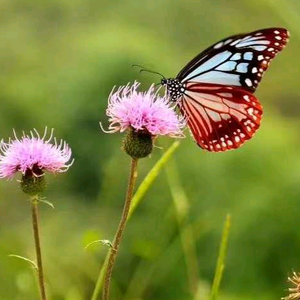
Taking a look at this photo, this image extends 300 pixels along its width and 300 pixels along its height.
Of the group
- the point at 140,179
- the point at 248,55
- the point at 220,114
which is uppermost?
the point at 140,179

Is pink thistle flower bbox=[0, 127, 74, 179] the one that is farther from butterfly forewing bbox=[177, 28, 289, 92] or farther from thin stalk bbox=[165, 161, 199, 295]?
thin stalk bbox=[165, 161, 199, 295]

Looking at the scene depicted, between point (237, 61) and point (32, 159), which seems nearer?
point (32, 159)

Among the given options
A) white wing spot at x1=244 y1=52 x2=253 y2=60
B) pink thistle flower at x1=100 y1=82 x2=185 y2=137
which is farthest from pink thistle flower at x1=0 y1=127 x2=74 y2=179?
white wing spot at x1=244 y1=52 x2=253 y2=60

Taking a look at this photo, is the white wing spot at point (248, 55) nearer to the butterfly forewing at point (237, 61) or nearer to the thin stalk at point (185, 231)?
the butterfly forewing at point (237, 61)

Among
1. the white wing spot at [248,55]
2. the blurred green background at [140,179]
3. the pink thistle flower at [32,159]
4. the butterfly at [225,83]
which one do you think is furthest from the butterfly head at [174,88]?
the blurred green background at [140,179]

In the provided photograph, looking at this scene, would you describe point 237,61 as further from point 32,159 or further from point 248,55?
point 32,159

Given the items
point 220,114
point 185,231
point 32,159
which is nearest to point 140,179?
point 185,231

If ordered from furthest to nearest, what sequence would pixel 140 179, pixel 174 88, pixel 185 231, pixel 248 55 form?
pixel 140 179 → pixel 185 231 → pixel 248 55 → pixel 174 88
